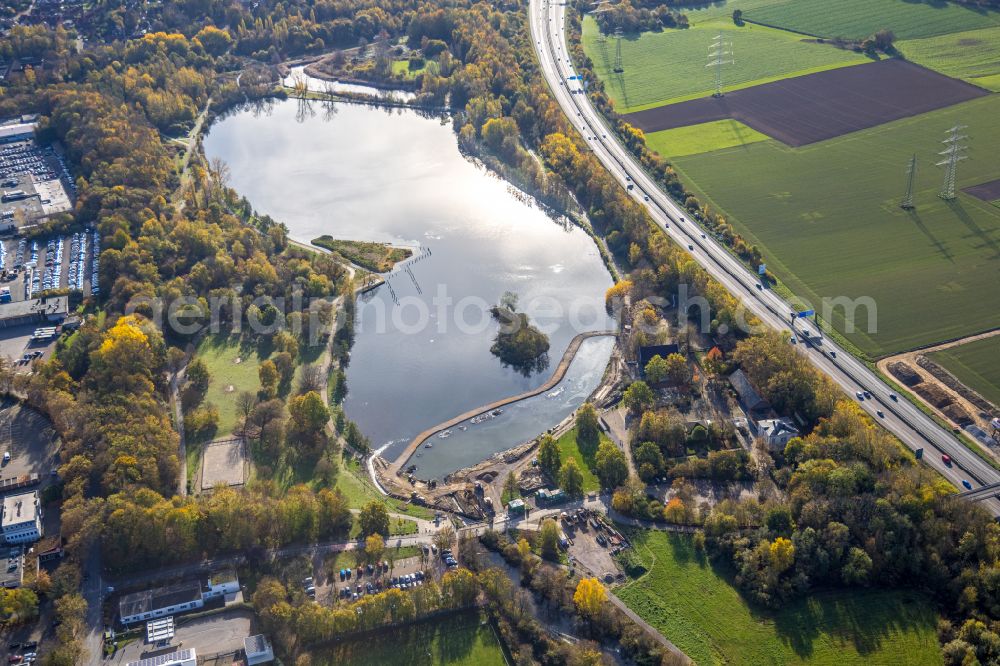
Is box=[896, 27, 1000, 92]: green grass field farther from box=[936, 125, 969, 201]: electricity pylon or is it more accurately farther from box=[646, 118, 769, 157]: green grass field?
box=[646, 118, 769, 157]: green grass field

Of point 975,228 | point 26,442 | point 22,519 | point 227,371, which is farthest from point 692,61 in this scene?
point 22,519

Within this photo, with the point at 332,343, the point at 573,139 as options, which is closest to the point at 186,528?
the point at 332,343

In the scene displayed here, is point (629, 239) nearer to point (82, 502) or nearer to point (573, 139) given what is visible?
point (573, 139)

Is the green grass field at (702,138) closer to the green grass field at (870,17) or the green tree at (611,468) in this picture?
the green grass field at (870,17)

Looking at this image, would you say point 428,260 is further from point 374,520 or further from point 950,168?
point 950,168

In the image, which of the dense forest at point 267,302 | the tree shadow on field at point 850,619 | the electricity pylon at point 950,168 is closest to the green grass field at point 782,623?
the tree shadow on field at point 850,619
